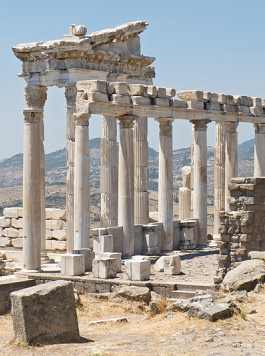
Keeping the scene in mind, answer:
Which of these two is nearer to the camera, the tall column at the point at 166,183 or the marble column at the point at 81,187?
the marble column at the point at 81,187

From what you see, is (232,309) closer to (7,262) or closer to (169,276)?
(169,276)

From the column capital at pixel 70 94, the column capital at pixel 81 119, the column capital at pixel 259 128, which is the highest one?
the column capital at pixel 70 94

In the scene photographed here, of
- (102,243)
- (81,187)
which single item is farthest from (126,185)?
(81,187)

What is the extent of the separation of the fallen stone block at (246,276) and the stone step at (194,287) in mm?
3188

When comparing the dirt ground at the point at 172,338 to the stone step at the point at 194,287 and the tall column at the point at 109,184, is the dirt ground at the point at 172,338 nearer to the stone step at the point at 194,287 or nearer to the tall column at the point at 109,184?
the stone step at the point at 194,287

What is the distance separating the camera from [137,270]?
97.9 ft

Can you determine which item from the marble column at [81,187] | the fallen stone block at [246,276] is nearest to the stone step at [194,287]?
the fallen stone block at [246,276]

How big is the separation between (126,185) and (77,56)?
19.3 ft

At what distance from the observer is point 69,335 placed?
19344 millimetres

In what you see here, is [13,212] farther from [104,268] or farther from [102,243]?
[104,268]

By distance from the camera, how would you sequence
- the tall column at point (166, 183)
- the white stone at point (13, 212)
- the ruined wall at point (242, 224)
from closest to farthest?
the ruined wall at point (242, 224) → the tall column at point (166, 183) → the white stone at point (13, 212)

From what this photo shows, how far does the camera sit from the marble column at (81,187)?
34156 millimetres

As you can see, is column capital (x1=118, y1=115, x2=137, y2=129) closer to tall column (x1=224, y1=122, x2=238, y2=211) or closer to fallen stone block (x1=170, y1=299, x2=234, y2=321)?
tall column (x1=224, y1=122, x2=238, y2=211)

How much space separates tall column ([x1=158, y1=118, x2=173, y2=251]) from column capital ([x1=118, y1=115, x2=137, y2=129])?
2.59m
